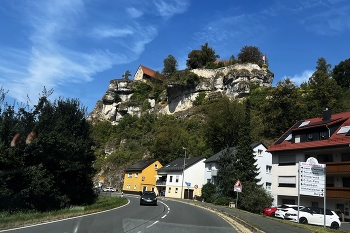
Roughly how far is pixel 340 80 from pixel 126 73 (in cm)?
7105

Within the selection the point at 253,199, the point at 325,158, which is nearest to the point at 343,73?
the point at 325,158

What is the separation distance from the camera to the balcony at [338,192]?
31.7 metres

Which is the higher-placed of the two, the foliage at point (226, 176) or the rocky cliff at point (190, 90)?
the rocky cliff at point (190, 90)

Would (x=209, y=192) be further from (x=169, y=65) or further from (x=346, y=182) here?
(x=169, y=65)

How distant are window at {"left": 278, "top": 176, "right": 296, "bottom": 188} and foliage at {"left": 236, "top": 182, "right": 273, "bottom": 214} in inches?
149

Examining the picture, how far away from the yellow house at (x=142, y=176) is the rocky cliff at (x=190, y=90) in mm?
22330

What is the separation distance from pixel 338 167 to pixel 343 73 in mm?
54543

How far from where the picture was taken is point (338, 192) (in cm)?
3253

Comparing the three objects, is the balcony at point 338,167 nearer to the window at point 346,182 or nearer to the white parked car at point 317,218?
the window at point 346,182

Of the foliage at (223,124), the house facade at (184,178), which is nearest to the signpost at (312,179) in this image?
the house facade at (184,178)

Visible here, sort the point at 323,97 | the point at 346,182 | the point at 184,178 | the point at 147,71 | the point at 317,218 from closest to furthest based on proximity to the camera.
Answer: the point at 317,218 < the point at 346,182 < the point at 323,97 < the point at 184,178 < the point at 147,71

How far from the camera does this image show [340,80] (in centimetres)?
7925

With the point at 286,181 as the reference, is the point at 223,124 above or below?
above

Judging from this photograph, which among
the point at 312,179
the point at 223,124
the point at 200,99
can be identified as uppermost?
the point at 200,99
